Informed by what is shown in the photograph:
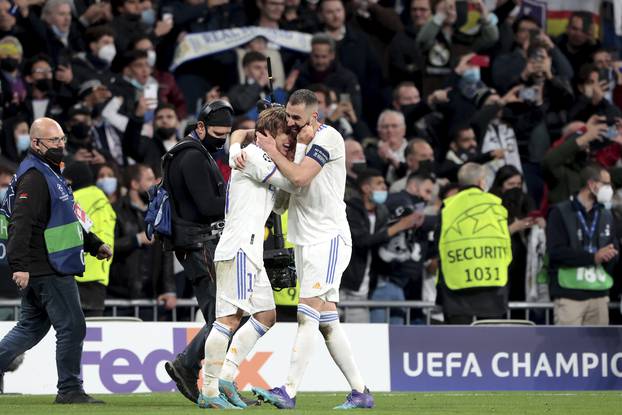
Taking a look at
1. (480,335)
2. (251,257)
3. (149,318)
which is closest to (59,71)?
(149,318)

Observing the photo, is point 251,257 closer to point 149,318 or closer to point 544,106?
point 149,318

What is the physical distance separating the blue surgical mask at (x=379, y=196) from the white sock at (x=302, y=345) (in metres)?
6.71

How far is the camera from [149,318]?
1752 centimetres

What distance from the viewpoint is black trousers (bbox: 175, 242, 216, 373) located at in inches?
512

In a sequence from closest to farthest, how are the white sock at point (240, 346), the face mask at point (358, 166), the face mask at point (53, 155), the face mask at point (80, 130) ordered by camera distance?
the white sock at point (240, 346) → the face mask at point (53, 155) → the face mask at point (80, 130) → the face mask at point (358, 166)

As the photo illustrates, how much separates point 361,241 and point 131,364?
3.20 m

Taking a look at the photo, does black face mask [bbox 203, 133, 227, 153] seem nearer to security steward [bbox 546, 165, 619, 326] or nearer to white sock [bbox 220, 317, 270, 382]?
white sock [bbox 220, 317, 270, 382]

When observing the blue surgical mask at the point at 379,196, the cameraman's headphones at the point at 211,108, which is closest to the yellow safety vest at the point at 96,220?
the cameraman's headphones at the point at 211,108

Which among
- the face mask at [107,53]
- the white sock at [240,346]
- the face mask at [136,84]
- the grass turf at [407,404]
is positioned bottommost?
the grass turf at [407,404]

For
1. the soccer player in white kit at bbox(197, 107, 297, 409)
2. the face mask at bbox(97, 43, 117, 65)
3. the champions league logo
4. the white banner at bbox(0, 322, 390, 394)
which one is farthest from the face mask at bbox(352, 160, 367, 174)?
the soccer player in white kit at bbox(197, 107, 297, 409)

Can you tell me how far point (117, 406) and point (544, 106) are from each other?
1072cm

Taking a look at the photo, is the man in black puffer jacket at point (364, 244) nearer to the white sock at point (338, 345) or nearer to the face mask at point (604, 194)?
the face mask at point (604, 194)

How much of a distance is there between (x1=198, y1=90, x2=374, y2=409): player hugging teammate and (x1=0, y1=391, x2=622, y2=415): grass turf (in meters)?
0.40

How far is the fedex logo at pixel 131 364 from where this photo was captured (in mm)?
16078
